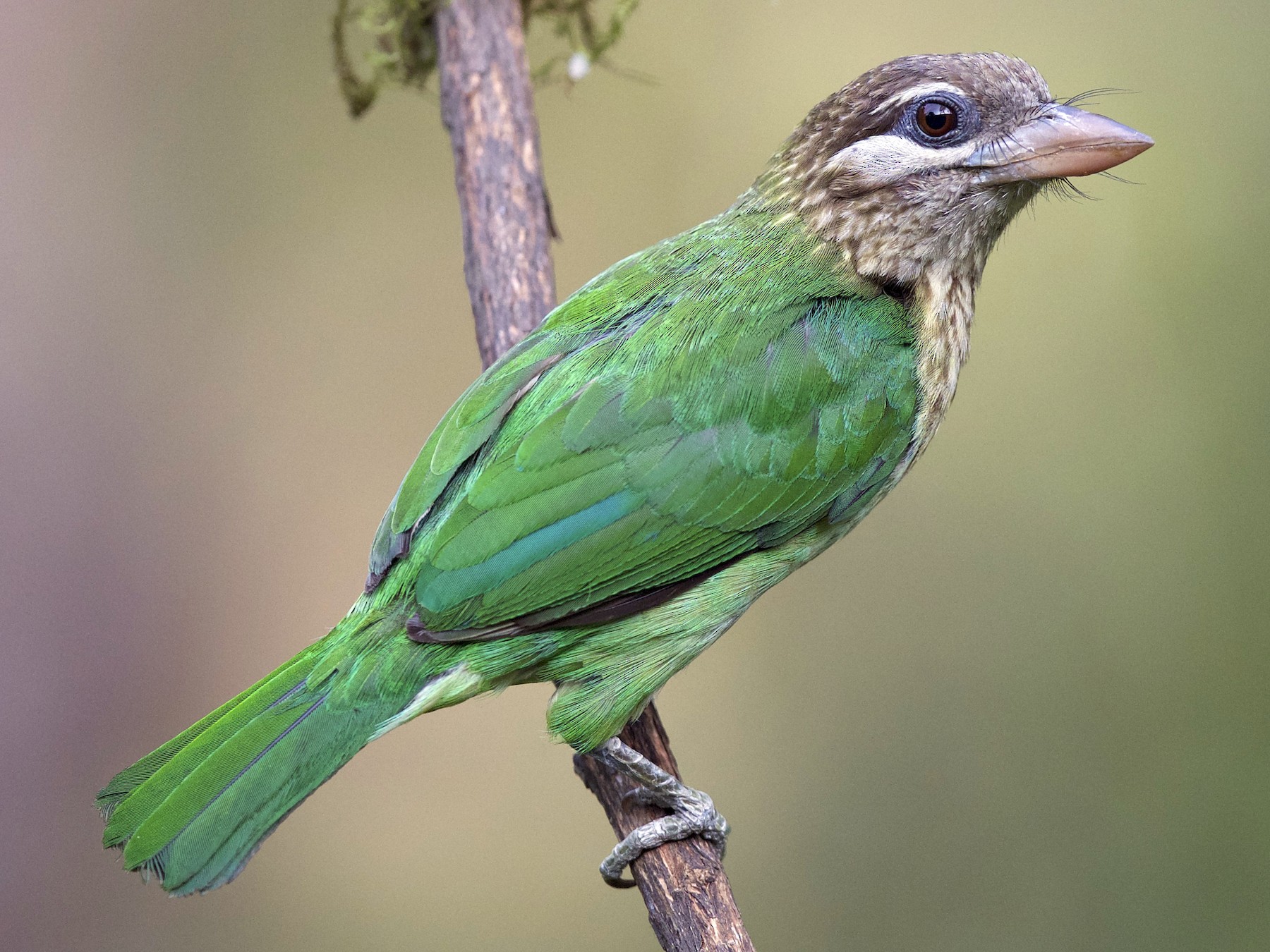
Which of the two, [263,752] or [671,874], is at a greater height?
[263,752]

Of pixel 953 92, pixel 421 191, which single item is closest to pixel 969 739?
pixel 953 92

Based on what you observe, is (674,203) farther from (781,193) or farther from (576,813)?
(576,813)

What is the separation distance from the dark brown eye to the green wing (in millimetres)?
389

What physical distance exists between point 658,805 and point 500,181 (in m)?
1.68

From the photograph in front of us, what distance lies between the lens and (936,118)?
2.71 meters

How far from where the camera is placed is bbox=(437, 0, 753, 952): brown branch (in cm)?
330

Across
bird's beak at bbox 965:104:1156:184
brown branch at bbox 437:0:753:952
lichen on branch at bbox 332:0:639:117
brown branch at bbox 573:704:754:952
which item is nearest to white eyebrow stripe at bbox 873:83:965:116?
bird's beak at bbox 965:104:1156:184

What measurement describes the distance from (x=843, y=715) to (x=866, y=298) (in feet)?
7.14

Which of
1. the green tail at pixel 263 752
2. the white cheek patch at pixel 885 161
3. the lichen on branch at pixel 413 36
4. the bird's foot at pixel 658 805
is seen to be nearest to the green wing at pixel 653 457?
the green tail at pixel 263 752

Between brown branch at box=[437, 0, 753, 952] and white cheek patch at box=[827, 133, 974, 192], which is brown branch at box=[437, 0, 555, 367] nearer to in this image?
brown branch at box=[437, 0, 753, 952]

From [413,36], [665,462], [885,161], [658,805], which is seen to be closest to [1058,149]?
[885,161]

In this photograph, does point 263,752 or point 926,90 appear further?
point 926,90

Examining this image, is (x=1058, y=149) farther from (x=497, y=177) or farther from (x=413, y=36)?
(x=413, y=36)

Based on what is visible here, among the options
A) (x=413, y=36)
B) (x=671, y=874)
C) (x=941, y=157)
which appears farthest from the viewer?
(x=413, y=36)
